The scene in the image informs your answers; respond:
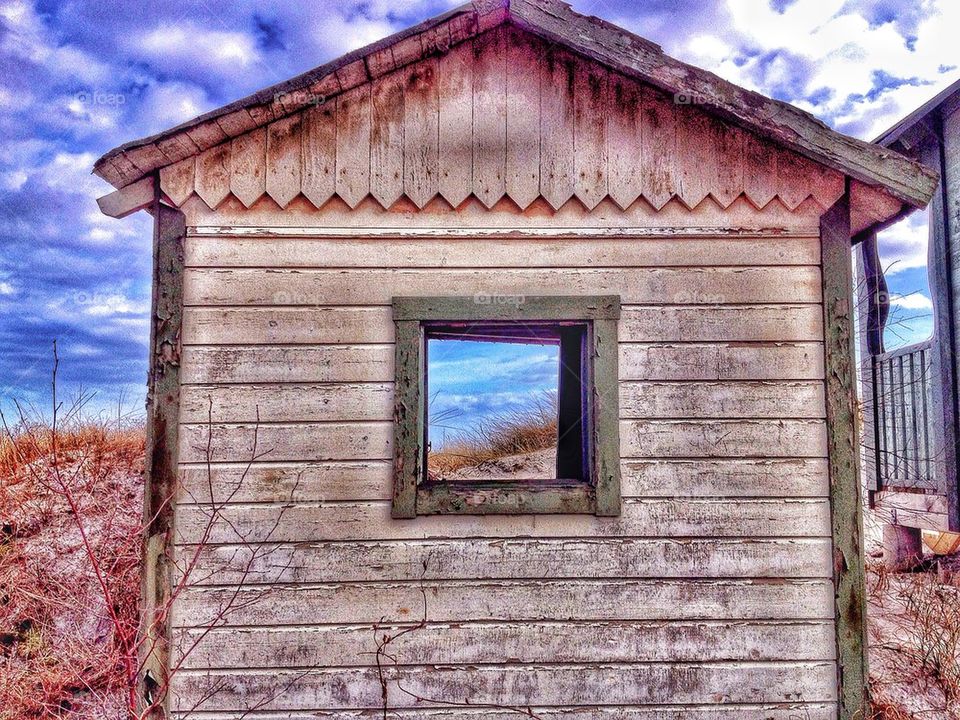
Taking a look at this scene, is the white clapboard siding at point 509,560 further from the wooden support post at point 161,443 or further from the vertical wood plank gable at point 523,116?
the vertical wood plank gable at point 523,116

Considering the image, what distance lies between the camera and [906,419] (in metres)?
7.86

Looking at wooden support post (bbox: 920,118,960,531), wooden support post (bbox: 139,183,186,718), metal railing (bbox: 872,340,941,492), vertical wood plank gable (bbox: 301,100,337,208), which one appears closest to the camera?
wooden support post (bbox: 139,183,186,718)

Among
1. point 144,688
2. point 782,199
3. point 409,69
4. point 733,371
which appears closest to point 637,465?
point 733,371

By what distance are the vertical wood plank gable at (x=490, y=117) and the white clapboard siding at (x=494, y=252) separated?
0.32 metres

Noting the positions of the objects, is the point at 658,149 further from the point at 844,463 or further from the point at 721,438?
the point at 844,463

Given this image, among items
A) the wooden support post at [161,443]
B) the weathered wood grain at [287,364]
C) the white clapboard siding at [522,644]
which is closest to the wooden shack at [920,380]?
the white clapboard siding at [522,644]

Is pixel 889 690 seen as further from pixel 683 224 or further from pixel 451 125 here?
pixel 451 125

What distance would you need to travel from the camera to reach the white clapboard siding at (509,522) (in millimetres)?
3754

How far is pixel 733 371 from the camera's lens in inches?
154

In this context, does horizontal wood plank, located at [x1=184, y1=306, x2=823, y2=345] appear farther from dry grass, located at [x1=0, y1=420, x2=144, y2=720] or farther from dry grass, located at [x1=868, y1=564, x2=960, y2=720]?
dry grass, located at [x1=868, y1=564, x2=960, y2=720]

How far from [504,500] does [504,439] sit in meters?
6.66

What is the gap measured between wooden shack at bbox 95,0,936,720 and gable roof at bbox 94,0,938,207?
2 cm

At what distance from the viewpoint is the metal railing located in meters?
7.33

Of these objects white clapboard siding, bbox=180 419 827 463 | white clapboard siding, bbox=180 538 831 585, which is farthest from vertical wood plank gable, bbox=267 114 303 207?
white clapboard siding, bbox=180 538 831 585
